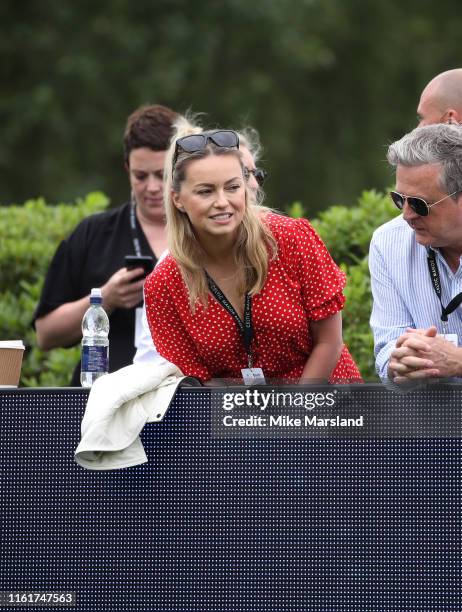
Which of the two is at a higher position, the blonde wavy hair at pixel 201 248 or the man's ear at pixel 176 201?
the man's ear at pixel 176 201

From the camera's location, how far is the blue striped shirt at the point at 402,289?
4.35 meters

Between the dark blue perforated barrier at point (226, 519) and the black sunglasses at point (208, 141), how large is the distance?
892 mm

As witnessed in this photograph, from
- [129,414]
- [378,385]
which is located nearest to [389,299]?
[378,385]

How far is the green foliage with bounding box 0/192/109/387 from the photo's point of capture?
655 centimetres

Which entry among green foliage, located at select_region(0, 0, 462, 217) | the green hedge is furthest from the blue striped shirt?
green foliage, located at select_region(0, 0, 462, 217)

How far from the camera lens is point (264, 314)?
421 centimetres

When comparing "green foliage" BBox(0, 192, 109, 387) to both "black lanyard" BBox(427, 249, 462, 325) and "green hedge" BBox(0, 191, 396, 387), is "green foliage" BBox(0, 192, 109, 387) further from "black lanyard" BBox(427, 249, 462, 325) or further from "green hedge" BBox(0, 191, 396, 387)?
"black lanyard" BBox(427, 249, 462, 325)

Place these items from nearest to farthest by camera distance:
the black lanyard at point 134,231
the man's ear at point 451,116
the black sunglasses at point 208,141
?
the black sunglasses at point 208,141 → the man's ear at point 451,116 → the black lanyard at point 134,231

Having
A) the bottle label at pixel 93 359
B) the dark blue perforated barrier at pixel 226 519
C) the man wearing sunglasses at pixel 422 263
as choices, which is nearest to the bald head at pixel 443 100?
the man wearing sunglasses at pixel 422 263

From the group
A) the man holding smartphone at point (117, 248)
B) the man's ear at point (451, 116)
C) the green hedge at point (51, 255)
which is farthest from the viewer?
the green hedge at point (51, 255)

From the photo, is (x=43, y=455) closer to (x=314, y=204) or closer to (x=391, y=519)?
(x=391, y=519)

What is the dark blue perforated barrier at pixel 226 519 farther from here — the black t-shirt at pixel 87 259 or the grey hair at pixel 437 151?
the black t-shirt at pixel 87 259

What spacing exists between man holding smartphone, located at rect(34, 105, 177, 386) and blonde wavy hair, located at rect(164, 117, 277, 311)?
3.44 ft

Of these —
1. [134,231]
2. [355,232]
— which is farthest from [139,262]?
[355,232]
